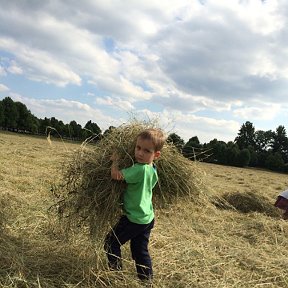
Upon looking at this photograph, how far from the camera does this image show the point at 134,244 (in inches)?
168

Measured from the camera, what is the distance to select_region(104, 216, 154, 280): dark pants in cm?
418

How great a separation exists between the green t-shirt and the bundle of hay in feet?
0.66

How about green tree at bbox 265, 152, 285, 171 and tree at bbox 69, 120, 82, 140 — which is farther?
green tree at bbox 265, 152, 285, 171

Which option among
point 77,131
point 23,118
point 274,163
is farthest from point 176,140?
point 23,118

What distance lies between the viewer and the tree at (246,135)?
90562mm

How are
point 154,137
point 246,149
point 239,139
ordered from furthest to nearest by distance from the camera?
point 239,139, point 246,149, point 154,137

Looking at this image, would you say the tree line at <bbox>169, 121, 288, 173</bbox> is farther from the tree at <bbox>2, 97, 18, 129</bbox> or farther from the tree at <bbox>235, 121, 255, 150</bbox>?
the tree at <bbox>2, 97, 18, 129</bbox>

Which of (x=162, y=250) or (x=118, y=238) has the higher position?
(x=118, y=238)

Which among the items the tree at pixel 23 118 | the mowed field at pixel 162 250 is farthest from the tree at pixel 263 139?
the mowed field at pixel 162 250

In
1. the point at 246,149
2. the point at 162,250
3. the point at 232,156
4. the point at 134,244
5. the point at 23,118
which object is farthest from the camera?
the point at 23,118

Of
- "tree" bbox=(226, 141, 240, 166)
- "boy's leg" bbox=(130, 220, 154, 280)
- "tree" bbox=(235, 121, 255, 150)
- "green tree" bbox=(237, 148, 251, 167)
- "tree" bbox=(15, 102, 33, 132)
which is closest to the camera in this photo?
"boy's leg" bbox=(130, 220, 154, 280)

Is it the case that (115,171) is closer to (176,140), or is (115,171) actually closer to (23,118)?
(176,140)

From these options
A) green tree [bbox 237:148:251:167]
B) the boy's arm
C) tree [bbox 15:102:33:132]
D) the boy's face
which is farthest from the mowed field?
→ tree [bbox 15:102:33:132]

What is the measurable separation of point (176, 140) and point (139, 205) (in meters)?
1.17
